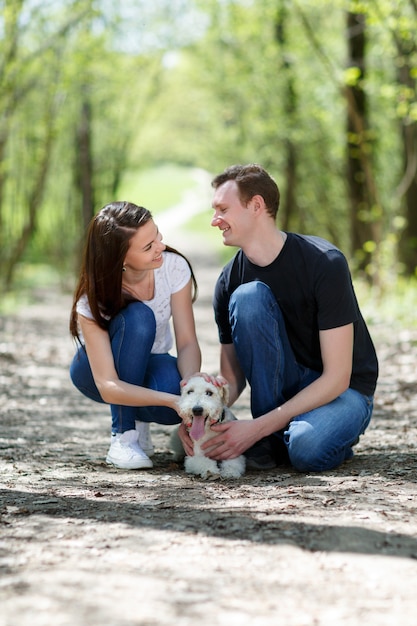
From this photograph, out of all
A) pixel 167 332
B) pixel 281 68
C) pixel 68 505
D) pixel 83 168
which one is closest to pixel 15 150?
pixel 83 168

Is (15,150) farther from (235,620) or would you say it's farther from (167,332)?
(235,620)

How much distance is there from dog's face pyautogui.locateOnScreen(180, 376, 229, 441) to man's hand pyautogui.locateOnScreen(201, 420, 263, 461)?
0.23 ft

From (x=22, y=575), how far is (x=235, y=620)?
2.62ft

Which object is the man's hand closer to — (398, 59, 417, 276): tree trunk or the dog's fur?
the dog's fur

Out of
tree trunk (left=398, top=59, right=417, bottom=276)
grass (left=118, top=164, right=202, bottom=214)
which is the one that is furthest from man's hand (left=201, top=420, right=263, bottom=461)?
grass (left=118, top=164, right=202, bottom=214)

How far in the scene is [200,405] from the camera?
160 inches

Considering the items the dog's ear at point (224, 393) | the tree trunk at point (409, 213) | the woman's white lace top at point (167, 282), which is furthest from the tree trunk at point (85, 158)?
the dog's ear at point (224, 393)

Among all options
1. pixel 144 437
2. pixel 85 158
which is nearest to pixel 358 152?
pixel 85 158

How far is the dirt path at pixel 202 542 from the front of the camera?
98.7 inches

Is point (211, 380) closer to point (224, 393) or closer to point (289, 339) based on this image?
point (224, 393)

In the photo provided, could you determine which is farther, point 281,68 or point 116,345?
point 281,68

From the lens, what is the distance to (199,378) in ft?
13.7

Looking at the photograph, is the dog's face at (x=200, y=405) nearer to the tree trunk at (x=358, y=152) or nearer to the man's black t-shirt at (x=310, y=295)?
the man's black t-shirt at (x=310, y=295)

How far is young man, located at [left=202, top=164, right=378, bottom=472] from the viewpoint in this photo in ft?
13.8
